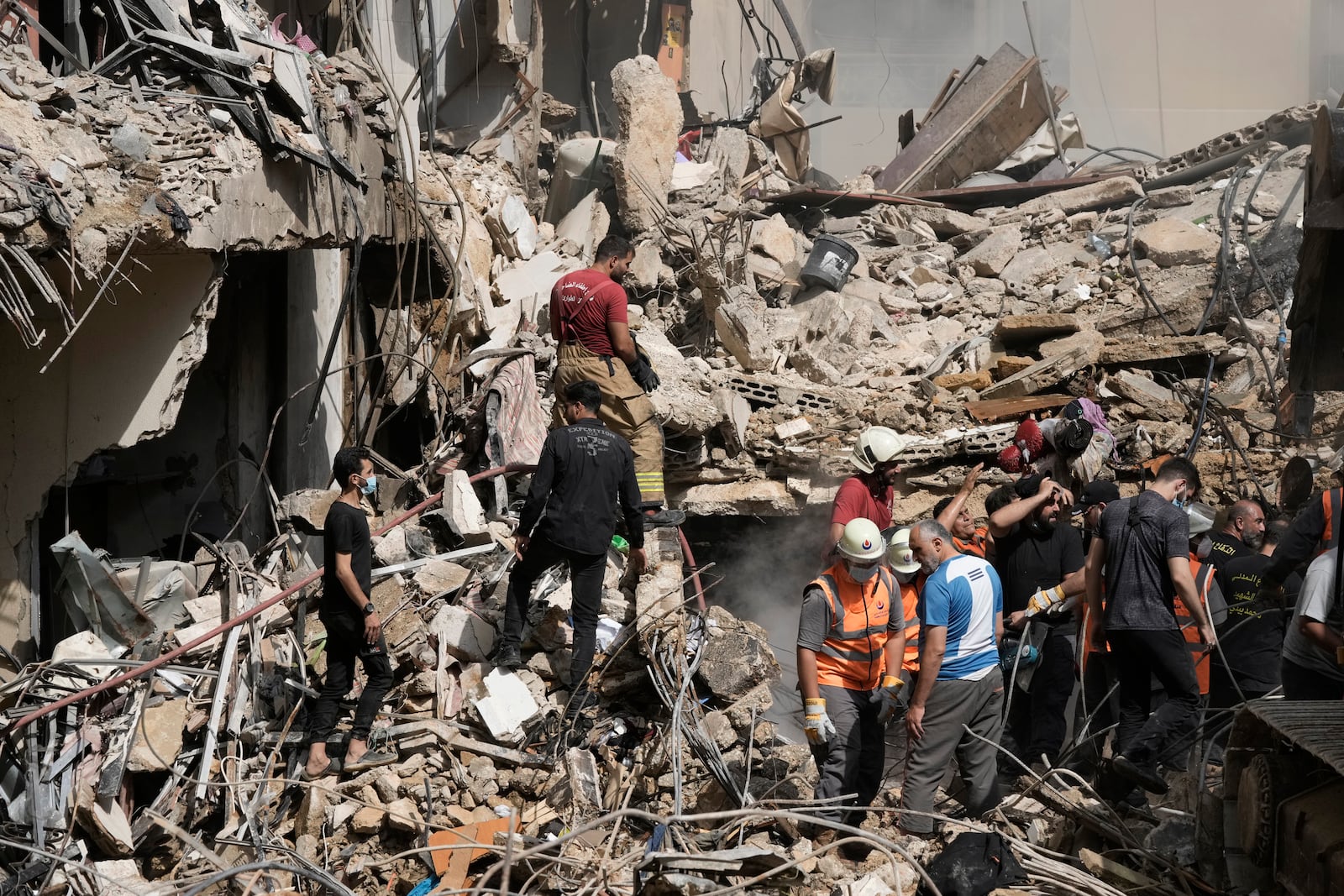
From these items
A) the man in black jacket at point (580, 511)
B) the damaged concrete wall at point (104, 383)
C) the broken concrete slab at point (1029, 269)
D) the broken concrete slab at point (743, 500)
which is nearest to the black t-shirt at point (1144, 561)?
the man in black jacket at point (580, 511)

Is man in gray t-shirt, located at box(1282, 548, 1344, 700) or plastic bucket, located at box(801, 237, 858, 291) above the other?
plastic bucket, located at box(801, 237, 858, 291)

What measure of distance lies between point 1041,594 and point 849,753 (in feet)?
5.31

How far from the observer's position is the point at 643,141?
12.9m

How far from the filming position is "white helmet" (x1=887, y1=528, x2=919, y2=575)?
5738mm

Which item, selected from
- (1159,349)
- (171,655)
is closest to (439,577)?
(171,655)

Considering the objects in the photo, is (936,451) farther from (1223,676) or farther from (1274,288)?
(1274,288)

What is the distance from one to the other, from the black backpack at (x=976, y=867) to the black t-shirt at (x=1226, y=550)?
2.36 metres

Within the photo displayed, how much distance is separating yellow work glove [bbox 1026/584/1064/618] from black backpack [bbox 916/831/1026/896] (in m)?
1.94

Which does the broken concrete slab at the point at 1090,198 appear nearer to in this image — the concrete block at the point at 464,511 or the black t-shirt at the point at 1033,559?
the black t-shirt at the point at 1033,559

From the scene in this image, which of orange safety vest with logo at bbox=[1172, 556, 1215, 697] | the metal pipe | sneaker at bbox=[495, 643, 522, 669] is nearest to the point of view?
orange safety vest with logo at bbox=[1172, 556, 1215, 697]

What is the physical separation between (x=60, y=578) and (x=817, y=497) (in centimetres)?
533

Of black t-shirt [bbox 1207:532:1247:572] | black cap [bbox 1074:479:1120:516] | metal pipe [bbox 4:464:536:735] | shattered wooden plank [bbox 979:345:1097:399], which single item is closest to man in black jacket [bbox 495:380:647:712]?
metal pipe [bbox 4:464:536:735]

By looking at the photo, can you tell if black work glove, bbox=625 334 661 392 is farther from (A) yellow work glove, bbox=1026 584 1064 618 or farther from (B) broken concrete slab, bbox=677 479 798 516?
(A) yellow work glove, bbox=1026 584 1064 618

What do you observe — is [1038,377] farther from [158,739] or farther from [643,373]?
[158,739]
